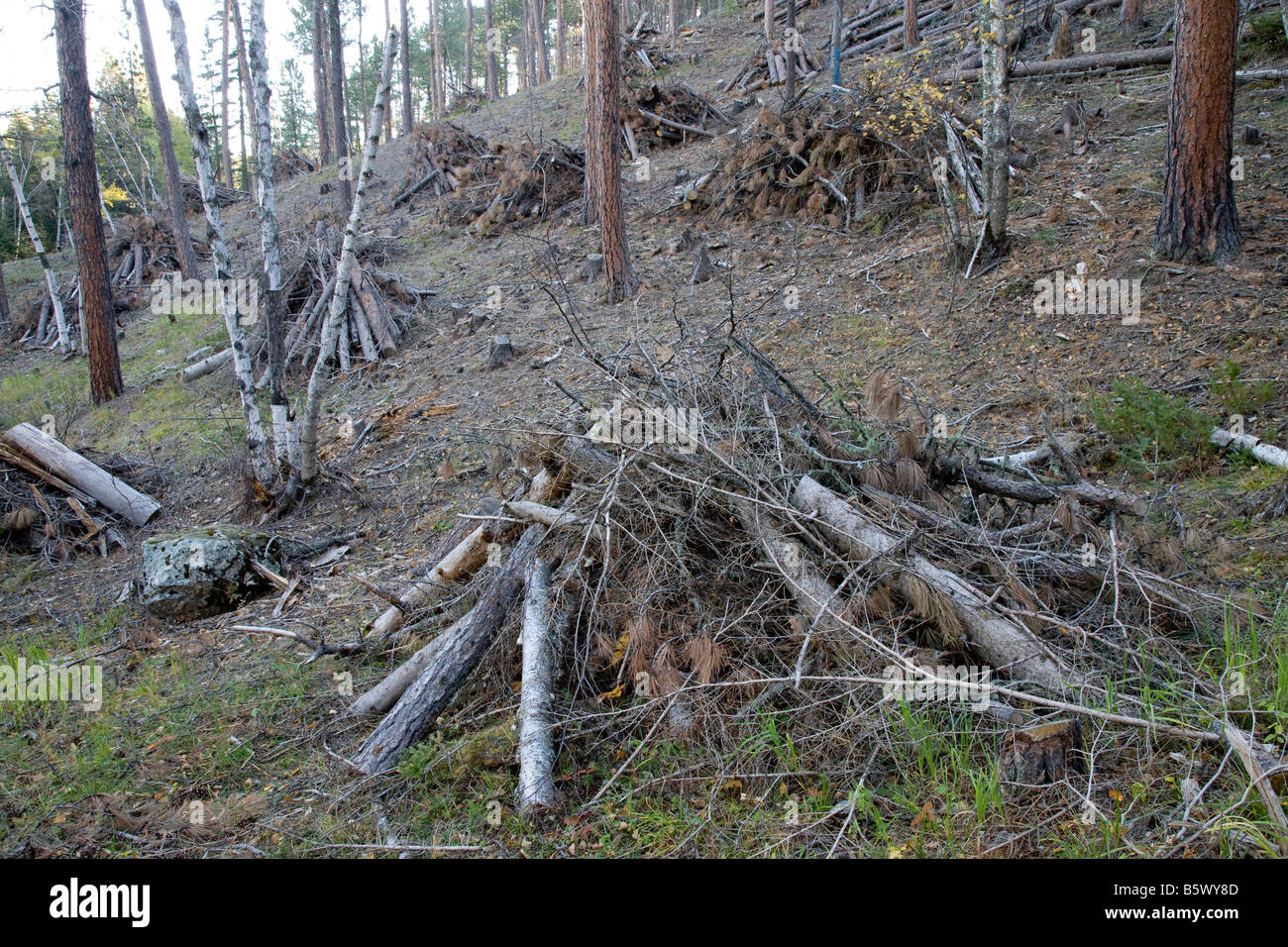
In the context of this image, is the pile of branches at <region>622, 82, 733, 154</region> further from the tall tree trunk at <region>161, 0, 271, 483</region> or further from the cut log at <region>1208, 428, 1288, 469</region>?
the cut log at <region>1208, 428, 1288, 469</region>

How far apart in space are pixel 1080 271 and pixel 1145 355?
4.69ft

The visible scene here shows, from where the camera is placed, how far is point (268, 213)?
22.8 feet

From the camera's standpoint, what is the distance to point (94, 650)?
518 centimetres

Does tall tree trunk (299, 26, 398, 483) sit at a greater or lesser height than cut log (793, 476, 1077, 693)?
greater

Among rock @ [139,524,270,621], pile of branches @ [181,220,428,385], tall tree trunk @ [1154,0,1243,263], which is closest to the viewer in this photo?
rock @ [139,524,270,621]

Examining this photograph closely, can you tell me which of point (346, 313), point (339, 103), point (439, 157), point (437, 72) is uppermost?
point (437, 72)

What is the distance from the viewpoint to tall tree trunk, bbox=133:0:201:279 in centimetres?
1762

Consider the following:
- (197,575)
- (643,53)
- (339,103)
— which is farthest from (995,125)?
(339,103)

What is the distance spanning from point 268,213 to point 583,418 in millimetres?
4337

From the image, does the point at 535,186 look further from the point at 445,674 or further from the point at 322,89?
the point at 322,89

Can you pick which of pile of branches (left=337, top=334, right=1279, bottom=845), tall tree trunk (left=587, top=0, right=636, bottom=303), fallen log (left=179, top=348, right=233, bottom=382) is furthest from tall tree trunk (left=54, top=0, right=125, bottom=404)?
pile of branches (left=337, top=334, right=1279, bottom=845)

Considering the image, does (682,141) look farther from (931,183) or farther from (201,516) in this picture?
(201,516)

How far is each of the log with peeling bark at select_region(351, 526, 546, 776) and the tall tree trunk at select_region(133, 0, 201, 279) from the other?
18.0m

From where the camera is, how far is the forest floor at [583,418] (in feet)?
9.37
